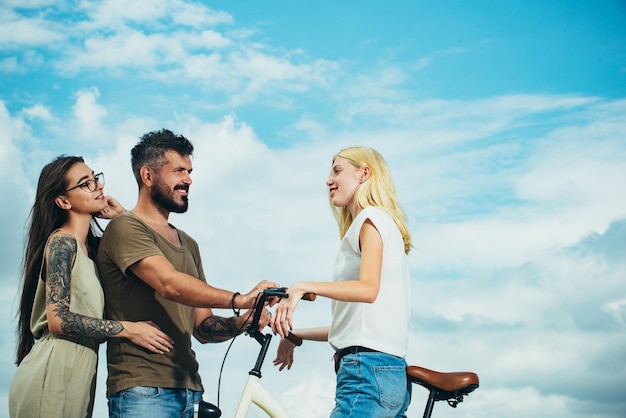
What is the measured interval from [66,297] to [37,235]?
1.83ft

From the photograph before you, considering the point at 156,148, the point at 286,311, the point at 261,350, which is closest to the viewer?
the point at 286,311

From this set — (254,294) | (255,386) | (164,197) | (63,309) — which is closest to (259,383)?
(255,386)

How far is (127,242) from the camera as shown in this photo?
4371 mm

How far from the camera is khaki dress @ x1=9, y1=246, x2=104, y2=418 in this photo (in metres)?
4.20

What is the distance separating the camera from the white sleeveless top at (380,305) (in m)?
3.85

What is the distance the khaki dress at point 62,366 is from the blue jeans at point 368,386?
1.55 metres

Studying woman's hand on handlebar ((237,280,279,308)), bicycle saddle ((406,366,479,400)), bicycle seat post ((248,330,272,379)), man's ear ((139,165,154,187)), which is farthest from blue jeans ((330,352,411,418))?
man's ear ((139,165,154,187))

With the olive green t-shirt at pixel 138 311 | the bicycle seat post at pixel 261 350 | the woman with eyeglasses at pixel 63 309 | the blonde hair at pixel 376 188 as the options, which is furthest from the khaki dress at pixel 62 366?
the blonde hair at pixel 376 188

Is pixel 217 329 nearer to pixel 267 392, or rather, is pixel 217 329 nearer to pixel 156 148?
pixel 267 392

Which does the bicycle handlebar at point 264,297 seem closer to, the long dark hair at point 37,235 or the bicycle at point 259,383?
the bicycle at point 259,383

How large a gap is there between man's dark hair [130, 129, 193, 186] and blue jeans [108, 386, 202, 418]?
1.49 metres

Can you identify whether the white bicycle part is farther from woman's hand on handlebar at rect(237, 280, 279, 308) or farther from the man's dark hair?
the man's dark hair

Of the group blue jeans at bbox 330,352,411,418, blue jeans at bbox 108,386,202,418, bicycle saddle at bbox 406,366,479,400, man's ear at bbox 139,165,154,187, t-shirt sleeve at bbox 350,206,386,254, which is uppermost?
man's ear at bbox 139,165,154,187

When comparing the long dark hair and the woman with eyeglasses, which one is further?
the long dark hair
